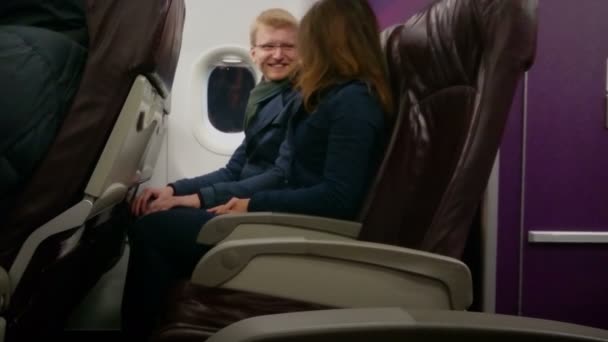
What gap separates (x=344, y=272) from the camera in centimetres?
108

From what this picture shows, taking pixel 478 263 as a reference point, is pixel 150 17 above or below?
above

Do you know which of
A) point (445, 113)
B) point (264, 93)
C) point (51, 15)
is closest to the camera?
point (51, 15)

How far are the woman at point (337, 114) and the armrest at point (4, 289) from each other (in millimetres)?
728

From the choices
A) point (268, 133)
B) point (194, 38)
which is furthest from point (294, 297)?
point (194, 38)

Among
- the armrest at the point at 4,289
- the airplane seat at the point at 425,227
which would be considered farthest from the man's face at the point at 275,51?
the armrest at the point at 4,289

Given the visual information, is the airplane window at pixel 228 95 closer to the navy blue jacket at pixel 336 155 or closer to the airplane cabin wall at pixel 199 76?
the airplane cabin wall at pixel 199 76

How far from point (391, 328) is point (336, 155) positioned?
3.17 feet

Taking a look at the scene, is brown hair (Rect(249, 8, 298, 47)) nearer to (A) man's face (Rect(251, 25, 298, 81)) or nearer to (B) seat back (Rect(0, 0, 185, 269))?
(A) man's face (Rect(251, 25, 298, 81))

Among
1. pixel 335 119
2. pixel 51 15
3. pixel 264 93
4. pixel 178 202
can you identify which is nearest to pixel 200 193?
pixel 178 202

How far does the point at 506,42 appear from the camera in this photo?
1.00m

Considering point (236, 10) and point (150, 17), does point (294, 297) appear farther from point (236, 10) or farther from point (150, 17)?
point (236, 10)

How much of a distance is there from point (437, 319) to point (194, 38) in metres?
2.36

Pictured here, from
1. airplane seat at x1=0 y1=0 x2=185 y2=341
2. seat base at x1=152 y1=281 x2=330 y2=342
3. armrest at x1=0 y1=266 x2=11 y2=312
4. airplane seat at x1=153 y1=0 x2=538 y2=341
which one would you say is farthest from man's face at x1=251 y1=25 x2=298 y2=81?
armrest at x1=0 y1=266 x2=11 y2=312

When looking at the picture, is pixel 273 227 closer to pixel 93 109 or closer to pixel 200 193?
pixel 200 193
